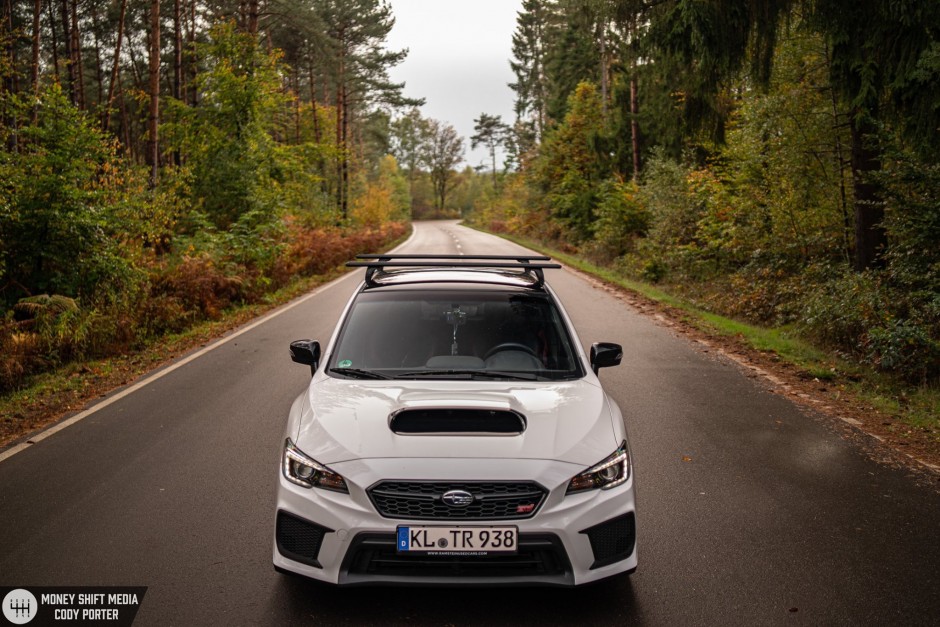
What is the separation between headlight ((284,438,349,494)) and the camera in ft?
11.8

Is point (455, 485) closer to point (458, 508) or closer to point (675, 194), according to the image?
point (458, 508)

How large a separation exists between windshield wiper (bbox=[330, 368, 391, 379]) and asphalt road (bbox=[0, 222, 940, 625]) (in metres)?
1.10

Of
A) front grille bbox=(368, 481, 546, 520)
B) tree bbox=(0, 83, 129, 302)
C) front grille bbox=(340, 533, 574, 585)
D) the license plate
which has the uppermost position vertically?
tree bbox=(0, 83, 129, 302)

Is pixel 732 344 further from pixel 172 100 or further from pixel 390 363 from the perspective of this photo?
pixel 172 100

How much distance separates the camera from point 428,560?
3.47m

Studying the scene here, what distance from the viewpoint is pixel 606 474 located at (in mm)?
3705

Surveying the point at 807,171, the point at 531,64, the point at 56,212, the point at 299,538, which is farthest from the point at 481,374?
the point at 531,64

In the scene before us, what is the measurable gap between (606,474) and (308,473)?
4.74 feet

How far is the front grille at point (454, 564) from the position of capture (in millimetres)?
3453

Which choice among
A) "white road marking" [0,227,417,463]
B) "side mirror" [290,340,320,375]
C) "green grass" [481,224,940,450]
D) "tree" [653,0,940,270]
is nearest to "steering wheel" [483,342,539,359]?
"side mirror" [290,340,320,375]

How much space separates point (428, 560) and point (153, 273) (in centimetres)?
1274

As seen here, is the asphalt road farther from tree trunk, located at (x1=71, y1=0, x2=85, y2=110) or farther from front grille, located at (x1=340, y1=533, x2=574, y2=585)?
tree trunk, located at (x1=71, y1=0, x2=85, y2=110)

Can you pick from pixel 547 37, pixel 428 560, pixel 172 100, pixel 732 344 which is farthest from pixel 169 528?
pixel 547 37

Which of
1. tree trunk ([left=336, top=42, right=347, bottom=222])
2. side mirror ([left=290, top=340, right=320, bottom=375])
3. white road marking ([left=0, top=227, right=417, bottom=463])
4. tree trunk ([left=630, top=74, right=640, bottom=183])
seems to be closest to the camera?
side mirror ([left=290, top=340, right=320, bottom=375])
